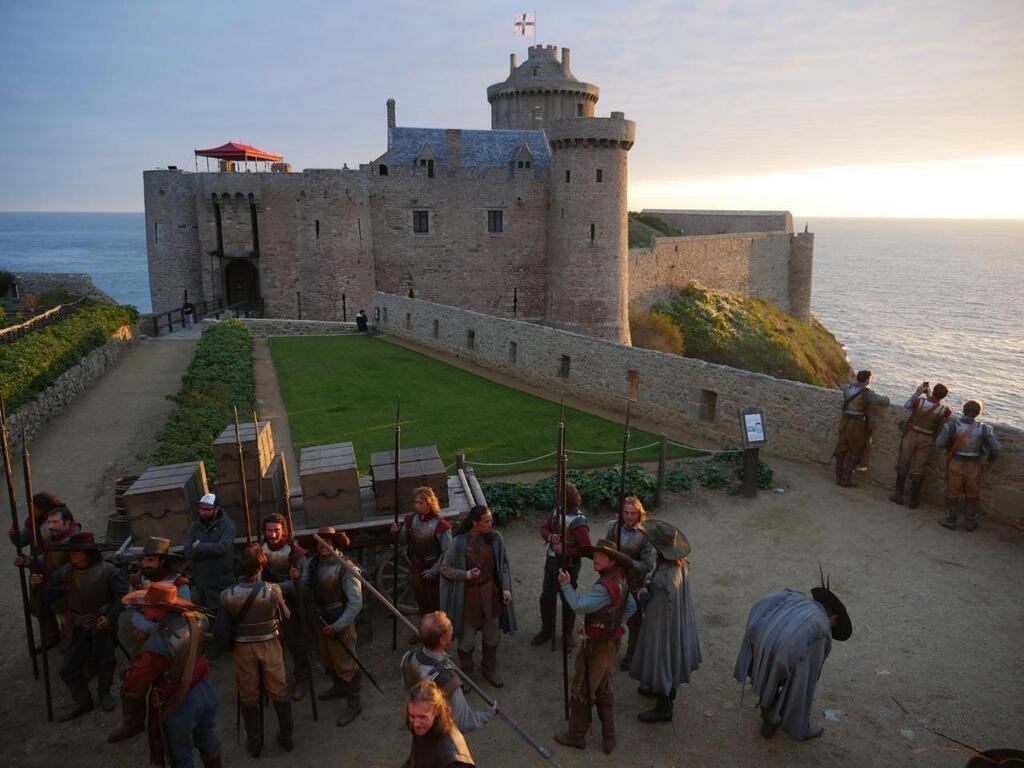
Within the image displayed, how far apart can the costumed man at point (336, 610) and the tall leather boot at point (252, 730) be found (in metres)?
0.75

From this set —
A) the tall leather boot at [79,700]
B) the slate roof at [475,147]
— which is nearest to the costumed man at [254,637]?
the tall leather boot at [79,700]

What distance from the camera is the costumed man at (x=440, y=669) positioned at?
5.06 m

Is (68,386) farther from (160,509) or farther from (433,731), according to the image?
(433,731)

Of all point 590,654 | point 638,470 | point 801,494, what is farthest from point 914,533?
point 590,654

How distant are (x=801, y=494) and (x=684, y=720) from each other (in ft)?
23.1

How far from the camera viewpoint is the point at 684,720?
7109mm

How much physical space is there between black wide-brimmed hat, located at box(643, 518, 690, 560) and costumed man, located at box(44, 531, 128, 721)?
524 centimetres

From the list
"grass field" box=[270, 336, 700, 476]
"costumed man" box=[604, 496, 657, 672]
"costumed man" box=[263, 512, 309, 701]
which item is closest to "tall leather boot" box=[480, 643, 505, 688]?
"costumed man" box=[604, 496, 657, 672]

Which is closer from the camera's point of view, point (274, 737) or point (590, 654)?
point (590, 654)

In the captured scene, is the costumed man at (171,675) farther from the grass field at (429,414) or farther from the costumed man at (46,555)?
the grass field at (429,414)

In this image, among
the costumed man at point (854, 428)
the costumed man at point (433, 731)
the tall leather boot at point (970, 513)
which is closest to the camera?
the costumed man at point (433, 731)

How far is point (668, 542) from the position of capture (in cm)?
683

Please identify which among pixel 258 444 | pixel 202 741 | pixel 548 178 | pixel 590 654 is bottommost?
pixel 202 741

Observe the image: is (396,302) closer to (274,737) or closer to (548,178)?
(548,178)
